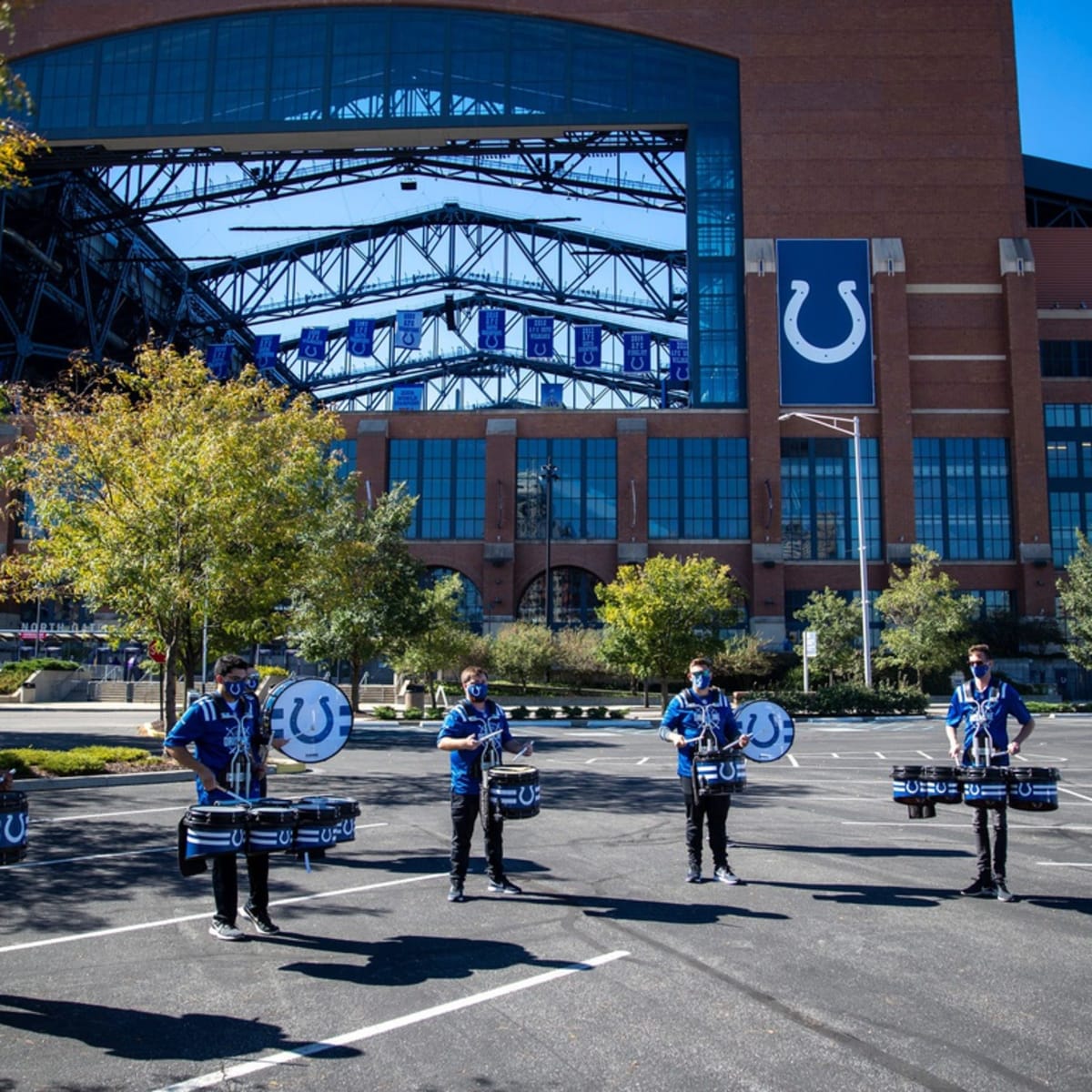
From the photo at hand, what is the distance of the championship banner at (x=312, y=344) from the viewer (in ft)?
214

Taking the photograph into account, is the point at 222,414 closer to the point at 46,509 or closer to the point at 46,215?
the point at 46,509

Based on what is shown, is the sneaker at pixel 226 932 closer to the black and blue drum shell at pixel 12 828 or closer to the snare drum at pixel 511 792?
the black and blue drum shell at pixel 12 828

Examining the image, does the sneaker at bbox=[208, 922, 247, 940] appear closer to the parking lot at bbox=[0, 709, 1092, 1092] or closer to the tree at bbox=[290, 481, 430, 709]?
the parking lot at bbox=[0, 709, 1092, 1092]

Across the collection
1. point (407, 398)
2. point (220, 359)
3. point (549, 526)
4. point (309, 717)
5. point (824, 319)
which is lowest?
point (309, 717)

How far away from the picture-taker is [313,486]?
82.0 ft

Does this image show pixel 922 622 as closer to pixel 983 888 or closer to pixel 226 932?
pixel 983 888

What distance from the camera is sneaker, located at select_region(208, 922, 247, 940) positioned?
6.86 meters

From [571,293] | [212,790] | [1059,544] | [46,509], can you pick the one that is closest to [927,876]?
[212,790]

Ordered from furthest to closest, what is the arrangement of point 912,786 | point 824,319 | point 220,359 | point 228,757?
point 220,359, point 824,319, point 912,786, point 228,757

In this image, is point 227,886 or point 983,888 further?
point 983,888

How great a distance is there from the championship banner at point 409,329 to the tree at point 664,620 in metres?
32.2

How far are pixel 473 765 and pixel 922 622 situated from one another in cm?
4008

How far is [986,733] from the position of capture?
8461mm

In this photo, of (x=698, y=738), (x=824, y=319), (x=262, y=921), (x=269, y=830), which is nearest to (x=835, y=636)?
(x=824, y=319)
